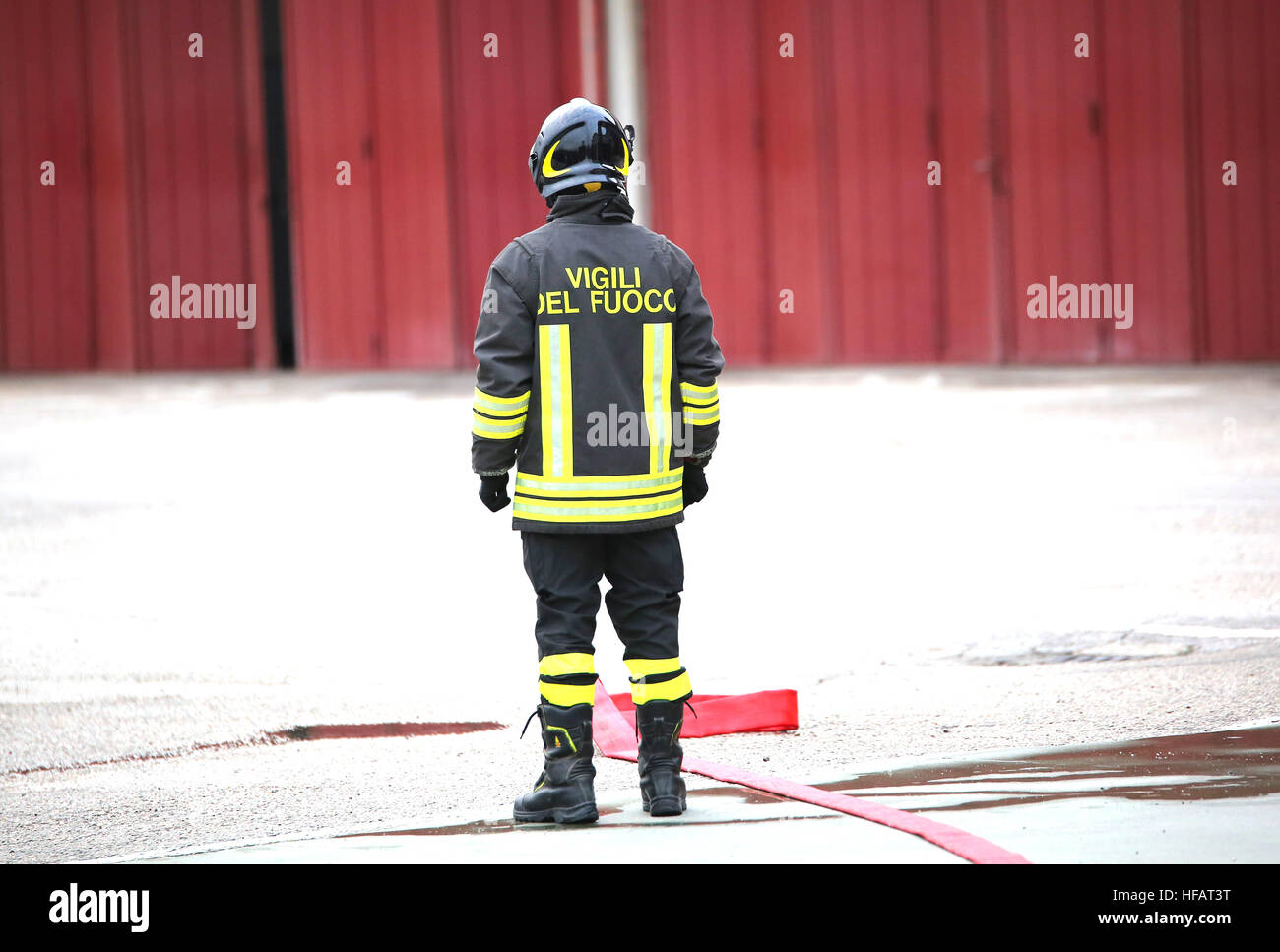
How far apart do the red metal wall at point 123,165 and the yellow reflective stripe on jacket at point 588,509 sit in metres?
15.0

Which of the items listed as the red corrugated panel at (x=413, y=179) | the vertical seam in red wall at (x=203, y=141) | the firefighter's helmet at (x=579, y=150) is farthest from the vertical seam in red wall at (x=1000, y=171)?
the firefighter's helmet at (x=579, y=150)

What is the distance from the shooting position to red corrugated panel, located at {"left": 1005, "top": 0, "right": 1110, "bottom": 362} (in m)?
17.0

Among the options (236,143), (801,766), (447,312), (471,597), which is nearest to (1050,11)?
(447,312)

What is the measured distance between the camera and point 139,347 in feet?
63.1

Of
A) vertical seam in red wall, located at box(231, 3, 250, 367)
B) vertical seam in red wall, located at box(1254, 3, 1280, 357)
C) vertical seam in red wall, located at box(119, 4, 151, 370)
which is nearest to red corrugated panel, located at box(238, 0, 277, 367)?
vertical seam in red wall, located at box(231, 3, 250, 367)

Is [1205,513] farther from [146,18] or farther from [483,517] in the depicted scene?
[146,18]

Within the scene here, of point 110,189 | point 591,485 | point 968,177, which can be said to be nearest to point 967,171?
point 968,177

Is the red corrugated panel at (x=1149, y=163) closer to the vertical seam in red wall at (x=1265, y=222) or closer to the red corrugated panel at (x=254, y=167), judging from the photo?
the vertical seam in red wall at (x=1265, y=222)

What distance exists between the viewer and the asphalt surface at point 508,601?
536 centimetres

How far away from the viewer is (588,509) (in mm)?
4520

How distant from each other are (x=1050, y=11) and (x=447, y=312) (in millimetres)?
6592

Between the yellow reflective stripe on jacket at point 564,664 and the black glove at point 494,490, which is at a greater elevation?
the black glove at point 494,490

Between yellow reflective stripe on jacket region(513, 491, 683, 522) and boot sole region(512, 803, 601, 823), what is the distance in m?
0.72

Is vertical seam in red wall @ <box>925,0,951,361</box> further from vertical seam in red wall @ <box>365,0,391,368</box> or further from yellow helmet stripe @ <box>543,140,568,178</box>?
yellow helmet stripe @ <box>543,140,568,178</box>
